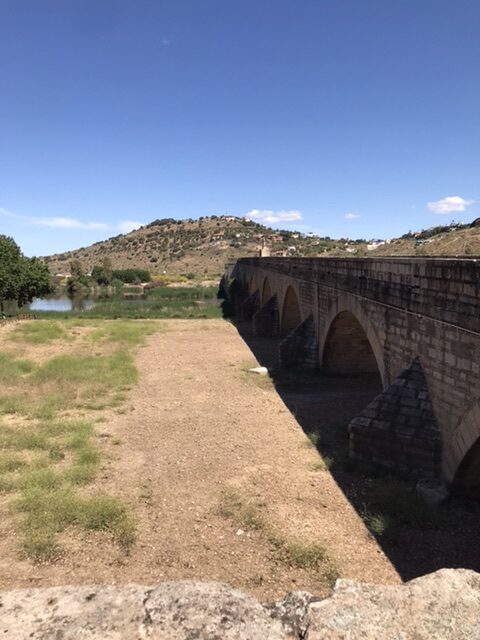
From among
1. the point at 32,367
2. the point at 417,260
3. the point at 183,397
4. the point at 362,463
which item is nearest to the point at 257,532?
the point at 362,463

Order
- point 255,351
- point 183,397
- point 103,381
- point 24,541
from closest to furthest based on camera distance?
point 24,541 < point 183,397 < point 103,381 < point 255,351

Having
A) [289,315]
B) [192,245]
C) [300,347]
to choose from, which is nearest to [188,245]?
→ [192,245]

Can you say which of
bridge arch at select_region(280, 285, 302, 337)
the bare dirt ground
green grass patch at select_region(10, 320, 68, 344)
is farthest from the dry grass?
bridge arch at select_region(280, 285, 302, 337)

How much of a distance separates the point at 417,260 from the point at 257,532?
4986 mm

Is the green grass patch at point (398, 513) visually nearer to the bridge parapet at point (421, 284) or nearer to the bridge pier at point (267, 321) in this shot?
the bridge parapet at point (421, 284)

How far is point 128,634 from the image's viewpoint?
7.81ft

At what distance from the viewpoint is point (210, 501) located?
7.43 meters

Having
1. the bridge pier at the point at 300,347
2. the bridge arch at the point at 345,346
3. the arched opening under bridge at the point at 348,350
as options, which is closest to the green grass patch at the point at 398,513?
the bridge arch at the point at 345,346

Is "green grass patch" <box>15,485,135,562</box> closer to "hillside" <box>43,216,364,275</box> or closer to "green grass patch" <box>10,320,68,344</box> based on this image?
"green grass patch" <box>10,320,68,344</box>

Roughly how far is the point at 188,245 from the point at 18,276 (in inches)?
3321

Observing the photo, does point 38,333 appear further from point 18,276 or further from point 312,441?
point 312,441

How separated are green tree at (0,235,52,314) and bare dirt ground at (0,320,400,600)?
2578cm

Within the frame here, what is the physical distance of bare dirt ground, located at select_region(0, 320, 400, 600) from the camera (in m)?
5.64

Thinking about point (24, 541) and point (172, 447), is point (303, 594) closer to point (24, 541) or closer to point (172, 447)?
point (24, 541)
